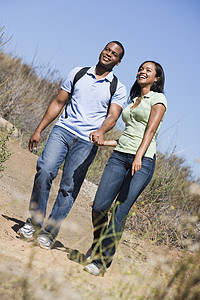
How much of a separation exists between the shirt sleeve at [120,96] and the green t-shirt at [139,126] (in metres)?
0.38

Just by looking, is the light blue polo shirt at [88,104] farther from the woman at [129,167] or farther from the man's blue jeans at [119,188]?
the man's blue jeans at [119,188]

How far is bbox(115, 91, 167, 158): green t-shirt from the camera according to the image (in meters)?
3.65

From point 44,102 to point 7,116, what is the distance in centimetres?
206

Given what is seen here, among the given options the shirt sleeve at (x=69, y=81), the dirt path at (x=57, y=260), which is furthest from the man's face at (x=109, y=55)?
the dirt path at (x=57, y=260)

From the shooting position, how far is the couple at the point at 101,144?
361 cm

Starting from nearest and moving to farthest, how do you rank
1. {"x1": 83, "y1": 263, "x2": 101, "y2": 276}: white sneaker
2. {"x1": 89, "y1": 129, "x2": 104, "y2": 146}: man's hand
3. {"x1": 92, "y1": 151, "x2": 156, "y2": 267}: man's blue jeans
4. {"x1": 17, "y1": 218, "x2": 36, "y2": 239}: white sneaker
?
{"x1": 83, "y1": 263, "x2": 101, "y2": 276}: white sneaker
{"x1": 92, "y1": 151, "x2": 156, "y2": 267}: man's blue jeans
{"x1": 89, "y1": 129, "x2": 104, "y2": 146}: man's hand
{"x1": 17, "y1": 218, "x2": 36, "y2": 239}: white sneaker

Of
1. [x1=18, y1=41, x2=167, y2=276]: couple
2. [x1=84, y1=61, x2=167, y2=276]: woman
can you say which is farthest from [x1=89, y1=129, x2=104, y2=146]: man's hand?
[x1=84, y1=61, x2=167, y2=276]: woman

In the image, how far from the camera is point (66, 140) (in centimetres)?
397

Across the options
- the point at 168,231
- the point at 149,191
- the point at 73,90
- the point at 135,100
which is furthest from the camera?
the point at 149,191

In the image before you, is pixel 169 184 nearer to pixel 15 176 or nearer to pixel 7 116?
pixel 15 176

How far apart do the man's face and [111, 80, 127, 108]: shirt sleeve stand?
205 millimetres

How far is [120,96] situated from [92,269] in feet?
5.35

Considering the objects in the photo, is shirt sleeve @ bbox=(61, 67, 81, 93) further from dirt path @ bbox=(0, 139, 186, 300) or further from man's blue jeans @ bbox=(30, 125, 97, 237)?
dirt path @ bbox=(0, 139, 186, 300)

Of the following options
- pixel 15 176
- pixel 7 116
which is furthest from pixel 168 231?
pixel 7 116
